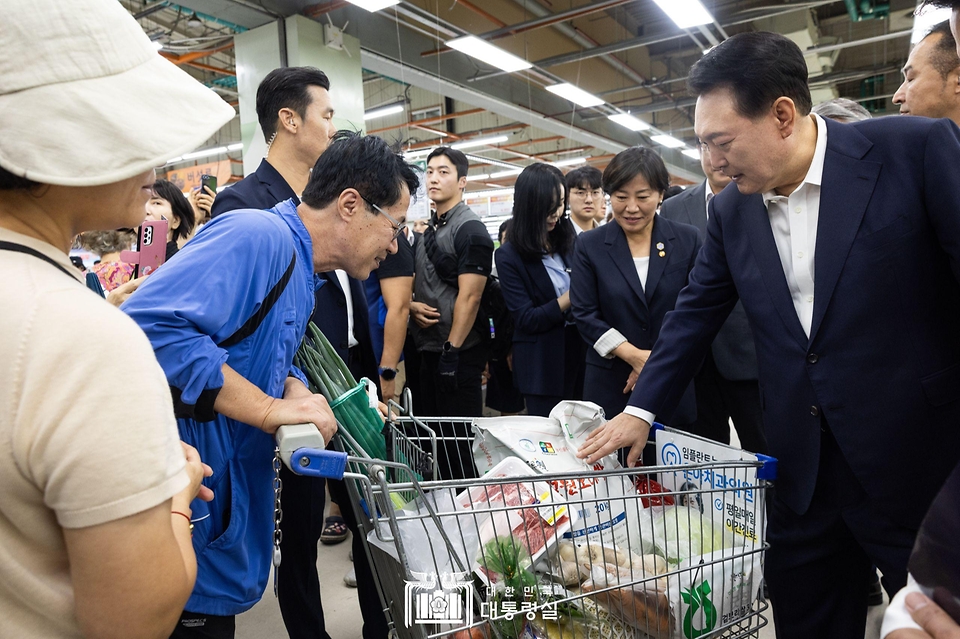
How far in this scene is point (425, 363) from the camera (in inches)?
141

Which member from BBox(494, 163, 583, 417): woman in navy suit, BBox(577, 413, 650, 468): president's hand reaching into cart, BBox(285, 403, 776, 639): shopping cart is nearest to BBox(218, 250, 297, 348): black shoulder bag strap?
BBox(285, 403, 776, 639): shopping cart

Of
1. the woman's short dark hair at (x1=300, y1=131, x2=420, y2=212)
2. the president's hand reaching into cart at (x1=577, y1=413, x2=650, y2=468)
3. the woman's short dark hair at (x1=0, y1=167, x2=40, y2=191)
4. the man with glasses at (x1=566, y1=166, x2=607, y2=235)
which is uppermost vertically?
the man with glasses at (x1=566, y1=166, x2=607, y2=235)

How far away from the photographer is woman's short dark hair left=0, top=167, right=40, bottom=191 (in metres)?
0.67

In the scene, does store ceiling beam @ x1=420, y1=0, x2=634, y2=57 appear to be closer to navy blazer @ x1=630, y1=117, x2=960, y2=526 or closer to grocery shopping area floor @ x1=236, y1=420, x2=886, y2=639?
grocery shopping area floor @ x1=236, y1=420, x2=886, y2=639

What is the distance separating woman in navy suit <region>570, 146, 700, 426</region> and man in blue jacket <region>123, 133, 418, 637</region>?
134 cm

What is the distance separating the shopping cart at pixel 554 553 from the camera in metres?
1.19

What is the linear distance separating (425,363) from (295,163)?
1.55 meters

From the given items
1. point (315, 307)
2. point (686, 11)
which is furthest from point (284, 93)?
point (686, 11)

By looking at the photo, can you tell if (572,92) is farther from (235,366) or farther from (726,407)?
(235,366)

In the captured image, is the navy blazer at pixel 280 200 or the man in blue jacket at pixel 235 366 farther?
the navy blazer at pixel 280 200

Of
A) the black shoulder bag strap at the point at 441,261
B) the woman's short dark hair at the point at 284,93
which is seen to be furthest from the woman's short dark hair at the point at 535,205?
the woman's short dark hair at the point at 284,93

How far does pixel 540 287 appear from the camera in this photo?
127 inches

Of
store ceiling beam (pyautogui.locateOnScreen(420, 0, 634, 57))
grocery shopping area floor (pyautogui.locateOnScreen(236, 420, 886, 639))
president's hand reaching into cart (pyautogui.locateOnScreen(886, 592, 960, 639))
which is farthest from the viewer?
store ceiling beam (pyautogui.locateOnScreen(420, 0, 634, 57))

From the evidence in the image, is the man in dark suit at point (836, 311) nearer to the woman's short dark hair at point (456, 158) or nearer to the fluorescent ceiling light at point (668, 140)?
the woman's short dark hair at point (456, 158)
